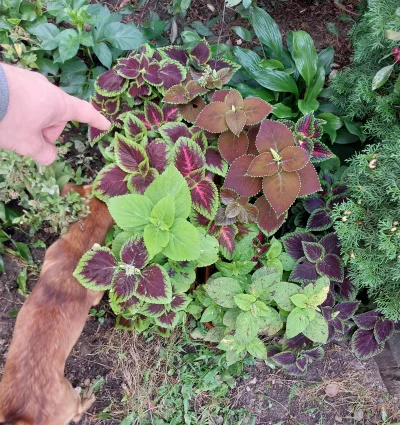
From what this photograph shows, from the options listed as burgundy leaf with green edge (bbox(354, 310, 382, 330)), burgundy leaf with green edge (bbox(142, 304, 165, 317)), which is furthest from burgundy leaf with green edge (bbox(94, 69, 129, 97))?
burgundy leaf with green edge (bbox(354, 310, 382, 330))

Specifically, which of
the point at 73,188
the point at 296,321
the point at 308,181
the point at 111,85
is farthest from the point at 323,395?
the point at 111,85

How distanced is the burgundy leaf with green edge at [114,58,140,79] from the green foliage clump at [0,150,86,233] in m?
0.55

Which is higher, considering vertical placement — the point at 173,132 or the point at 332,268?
the point at 173,132

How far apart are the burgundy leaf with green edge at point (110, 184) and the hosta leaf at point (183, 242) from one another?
389 mm

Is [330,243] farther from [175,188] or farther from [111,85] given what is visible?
[111,85]

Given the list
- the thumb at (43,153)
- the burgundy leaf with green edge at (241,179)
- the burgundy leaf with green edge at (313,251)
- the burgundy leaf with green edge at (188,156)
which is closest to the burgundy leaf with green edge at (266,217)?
the burgundy leaf with green edge at (241,179)

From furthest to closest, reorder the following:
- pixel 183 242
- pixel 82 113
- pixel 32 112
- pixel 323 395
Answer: pixel 323 395 < pixel 82 113 < pixel 183 242 < pixel 32 112

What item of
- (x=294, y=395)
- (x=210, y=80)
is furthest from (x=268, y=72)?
(x=294, y=395)

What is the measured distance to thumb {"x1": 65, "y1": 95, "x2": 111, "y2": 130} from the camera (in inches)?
64.3

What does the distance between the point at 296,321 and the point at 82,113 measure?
1313mm

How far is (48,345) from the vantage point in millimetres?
1597

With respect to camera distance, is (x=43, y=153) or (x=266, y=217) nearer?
(x=43, y=153)

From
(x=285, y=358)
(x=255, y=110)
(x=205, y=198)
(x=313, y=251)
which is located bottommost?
(x=285, y=358)

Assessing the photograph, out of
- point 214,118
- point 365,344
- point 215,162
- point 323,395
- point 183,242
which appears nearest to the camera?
point 183,242
